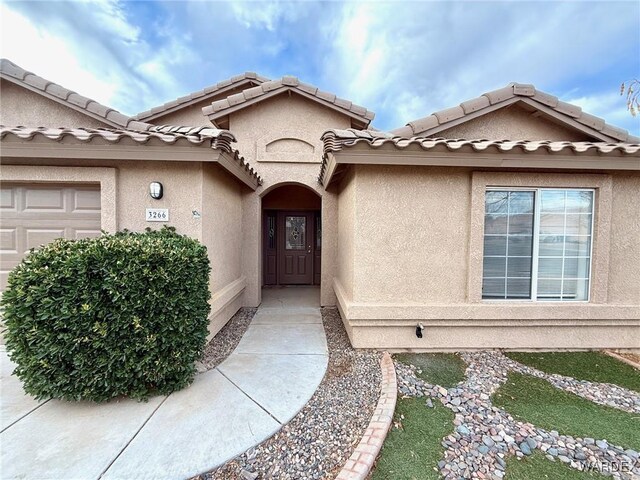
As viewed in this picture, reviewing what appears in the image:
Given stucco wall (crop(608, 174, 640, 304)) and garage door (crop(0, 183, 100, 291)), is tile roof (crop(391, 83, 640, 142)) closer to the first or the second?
stucco wall (crop(608, 174, 640, 304))

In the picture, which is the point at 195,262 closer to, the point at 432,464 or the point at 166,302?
the point at 166,302

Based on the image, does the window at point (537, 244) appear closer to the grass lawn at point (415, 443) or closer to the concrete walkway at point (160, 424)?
the grass lawn at point (415, 443)

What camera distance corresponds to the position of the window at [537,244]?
5449 mm

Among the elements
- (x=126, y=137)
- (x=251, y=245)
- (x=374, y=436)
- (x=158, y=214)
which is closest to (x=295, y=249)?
(x=251, y=245)

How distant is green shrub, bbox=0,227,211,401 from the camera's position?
352 centimetres

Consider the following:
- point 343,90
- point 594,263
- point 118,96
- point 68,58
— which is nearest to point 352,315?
point 594,263

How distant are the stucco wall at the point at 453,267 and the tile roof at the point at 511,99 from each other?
207 centimetres

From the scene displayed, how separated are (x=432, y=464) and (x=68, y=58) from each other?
508 inches

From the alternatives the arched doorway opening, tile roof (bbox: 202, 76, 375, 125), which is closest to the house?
tile roof (bbox: 202, 76, 375, 125)

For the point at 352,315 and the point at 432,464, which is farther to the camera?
the point at 352,315

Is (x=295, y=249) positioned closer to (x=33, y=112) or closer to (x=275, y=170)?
(x=275, y=170)

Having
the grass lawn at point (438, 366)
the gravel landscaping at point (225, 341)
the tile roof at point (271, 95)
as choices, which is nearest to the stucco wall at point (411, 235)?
the grass lawn at point (438, 366)

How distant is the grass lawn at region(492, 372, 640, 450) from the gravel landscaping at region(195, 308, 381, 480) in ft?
6.46

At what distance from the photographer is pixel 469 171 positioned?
17.5ft
